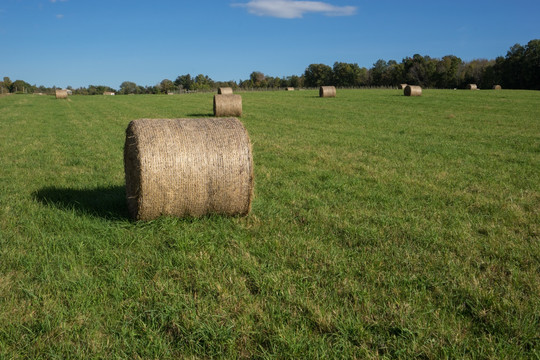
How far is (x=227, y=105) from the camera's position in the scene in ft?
75.0

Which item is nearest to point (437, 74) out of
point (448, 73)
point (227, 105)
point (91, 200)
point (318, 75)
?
point (448, 73)

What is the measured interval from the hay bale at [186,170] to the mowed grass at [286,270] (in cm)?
28

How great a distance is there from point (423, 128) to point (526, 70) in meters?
68.7

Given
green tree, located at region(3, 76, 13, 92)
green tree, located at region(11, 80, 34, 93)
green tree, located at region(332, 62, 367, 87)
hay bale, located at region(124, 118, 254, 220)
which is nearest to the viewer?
hay bale, located at region(124, 118, 254, 220)

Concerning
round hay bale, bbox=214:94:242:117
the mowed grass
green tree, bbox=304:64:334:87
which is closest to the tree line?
green tree, bbox=304:64:334:87

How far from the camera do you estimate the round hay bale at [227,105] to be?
22.5m

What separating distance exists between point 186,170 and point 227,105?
58.0 ft

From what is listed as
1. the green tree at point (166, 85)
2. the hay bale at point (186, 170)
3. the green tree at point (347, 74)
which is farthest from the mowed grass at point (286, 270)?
the green tree at point (166, 85)

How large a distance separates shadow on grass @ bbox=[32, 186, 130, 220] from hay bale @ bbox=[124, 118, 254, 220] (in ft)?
1.54

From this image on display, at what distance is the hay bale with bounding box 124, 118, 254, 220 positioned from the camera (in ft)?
18.4

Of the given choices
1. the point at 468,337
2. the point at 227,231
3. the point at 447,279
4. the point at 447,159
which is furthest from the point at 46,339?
the point at 447,159

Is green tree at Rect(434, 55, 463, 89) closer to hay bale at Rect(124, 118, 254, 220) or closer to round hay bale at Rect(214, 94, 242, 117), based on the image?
round hay bale at Rect(214, 94, 242, 117)

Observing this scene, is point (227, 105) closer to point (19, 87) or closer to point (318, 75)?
point (318, 75)

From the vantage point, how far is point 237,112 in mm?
23344
